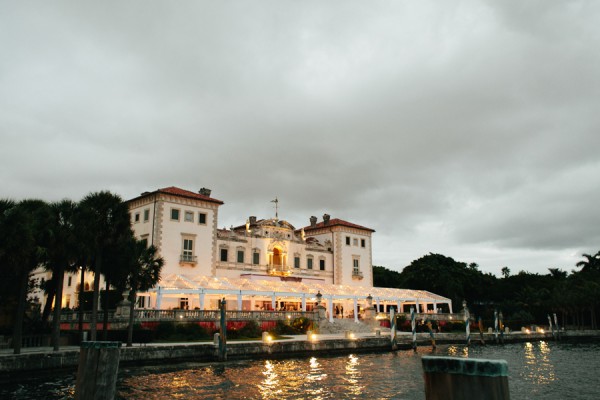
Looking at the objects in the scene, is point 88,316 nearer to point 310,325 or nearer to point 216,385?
point 310,325

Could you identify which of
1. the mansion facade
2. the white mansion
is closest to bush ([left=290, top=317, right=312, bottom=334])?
the white mansion

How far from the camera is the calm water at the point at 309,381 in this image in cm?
1661

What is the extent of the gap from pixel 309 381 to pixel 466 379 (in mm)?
18309

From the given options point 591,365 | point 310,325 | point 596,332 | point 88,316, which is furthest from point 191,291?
point 596,332

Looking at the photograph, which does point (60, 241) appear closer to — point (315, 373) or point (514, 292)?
point (315, 373)

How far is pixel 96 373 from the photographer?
16.6 feet

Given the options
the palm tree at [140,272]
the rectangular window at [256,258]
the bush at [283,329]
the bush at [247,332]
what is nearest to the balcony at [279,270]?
the rectangular window at [256,258]

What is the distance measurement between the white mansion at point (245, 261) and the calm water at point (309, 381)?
14.1 meters

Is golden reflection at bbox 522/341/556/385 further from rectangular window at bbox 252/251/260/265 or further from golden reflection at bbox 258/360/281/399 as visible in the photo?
rectangular window at bbox 252/251/260/265

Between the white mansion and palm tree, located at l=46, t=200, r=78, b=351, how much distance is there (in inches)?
461

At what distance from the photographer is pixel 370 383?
19.4m

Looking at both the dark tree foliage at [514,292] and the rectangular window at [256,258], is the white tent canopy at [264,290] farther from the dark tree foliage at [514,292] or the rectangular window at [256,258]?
the dark tree foliage at [514,292]

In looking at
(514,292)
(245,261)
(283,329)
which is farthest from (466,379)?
(514,292)

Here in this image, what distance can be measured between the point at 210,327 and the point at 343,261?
26.4 metres
